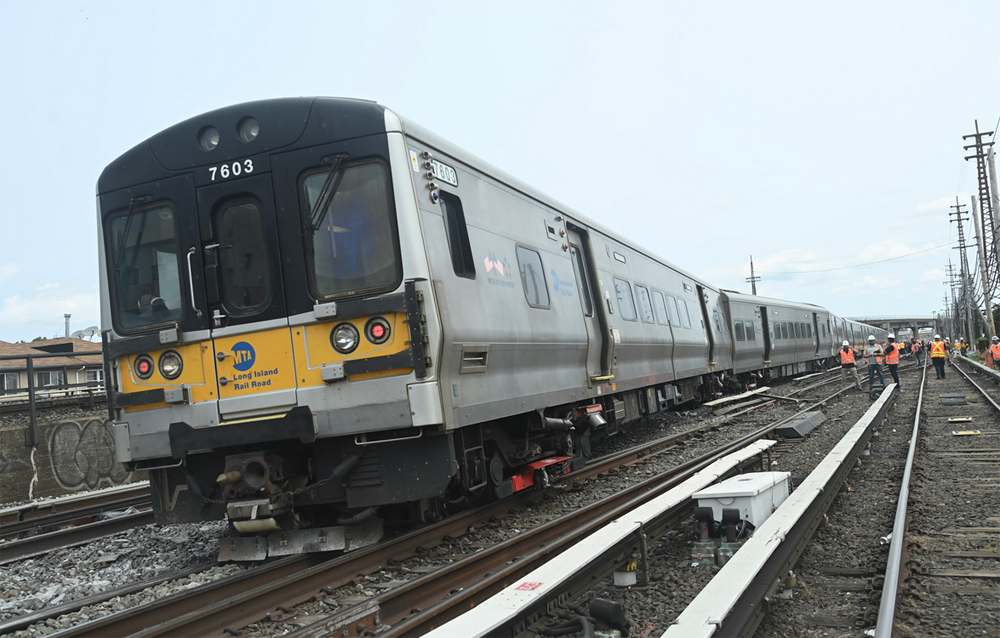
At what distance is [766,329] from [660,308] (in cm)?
1289

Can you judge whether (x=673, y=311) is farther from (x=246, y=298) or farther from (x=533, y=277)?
(x=246, y=298)

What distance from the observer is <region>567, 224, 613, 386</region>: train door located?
28.1 ft

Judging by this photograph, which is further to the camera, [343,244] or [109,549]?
[109,549]

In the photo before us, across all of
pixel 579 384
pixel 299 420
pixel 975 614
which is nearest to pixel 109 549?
pixel 299 420

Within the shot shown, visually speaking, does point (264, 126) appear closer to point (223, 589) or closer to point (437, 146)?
point (437, 146)

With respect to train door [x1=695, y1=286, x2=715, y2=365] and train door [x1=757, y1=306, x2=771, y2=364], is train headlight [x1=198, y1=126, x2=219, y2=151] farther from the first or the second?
train door [x1=757, y1=306, x2=771, y2=364]

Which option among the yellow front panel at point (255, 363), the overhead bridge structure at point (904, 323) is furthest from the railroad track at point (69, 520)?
the overhead bridge structure at point (904, 323)

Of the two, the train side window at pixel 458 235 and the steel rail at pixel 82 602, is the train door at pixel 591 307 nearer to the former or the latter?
the train side window at pixel 458 235

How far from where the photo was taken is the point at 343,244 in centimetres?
549

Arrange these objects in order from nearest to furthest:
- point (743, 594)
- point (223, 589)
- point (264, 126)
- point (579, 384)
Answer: point (743, 594) → point (223, 589) → point (264, 126) → point (579, 384)

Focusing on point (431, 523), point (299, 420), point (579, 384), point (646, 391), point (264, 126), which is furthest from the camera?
point (646, 391)

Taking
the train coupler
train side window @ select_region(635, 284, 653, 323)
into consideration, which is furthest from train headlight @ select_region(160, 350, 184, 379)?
train side window @ select_region(635, 284, 653, 323)

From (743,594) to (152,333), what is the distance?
14.8ft

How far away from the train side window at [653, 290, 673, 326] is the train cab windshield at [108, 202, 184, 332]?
7.90m
